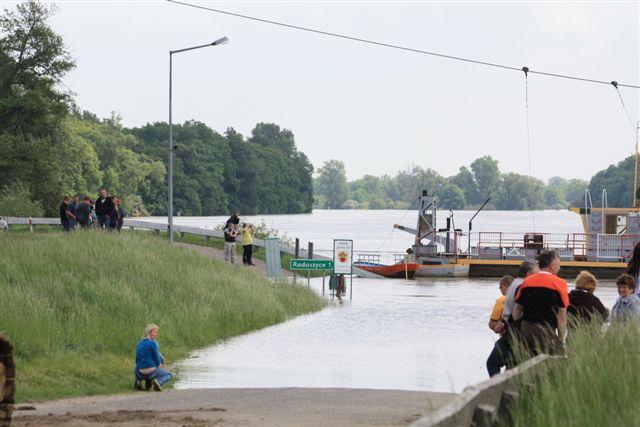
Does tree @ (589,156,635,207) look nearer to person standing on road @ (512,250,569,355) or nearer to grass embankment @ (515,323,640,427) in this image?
person standing on road @ (512,250,569,355)

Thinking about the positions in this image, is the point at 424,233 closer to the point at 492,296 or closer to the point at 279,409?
the point at 492,296

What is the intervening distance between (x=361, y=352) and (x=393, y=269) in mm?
35945

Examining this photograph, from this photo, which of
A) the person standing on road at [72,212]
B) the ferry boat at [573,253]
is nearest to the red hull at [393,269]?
the ferry boat at [573,253]

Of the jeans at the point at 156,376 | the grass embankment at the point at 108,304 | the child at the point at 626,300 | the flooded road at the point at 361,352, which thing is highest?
the child at the point at 626,300

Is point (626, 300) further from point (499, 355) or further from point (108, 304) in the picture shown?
point (108, 304)

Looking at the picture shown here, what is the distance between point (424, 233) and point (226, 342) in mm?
40373

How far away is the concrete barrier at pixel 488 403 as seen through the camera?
7.02 m

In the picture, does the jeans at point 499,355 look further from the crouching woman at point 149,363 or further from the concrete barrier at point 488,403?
the crouching woman at point 149,363

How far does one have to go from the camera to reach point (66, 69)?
79.7 meters

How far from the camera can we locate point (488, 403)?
8.38 m

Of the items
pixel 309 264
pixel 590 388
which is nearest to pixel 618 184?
pixel 309 264

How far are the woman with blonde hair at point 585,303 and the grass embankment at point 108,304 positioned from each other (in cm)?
663

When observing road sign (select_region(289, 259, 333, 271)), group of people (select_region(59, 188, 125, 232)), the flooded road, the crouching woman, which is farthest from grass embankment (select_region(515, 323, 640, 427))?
group of people (select_region(59, 188, 125, 232))

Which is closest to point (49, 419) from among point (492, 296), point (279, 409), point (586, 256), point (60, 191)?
point (279, 409)
